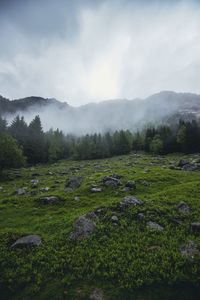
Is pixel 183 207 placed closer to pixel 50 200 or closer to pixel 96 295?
pixel 96 295

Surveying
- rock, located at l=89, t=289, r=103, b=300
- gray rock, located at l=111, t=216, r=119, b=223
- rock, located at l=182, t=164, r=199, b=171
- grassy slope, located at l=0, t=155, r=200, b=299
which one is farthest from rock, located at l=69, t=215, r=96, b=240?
rock, located at l=182, t=164, r=199, b=171

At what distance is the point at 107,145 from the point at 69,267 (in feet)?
314

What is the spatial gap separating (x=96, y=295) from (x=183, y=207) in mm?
12035

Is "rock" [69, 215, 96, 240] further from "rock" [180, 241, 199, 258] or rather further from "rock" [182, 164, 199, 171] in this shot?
"rock" [182, 164, 199, 171]

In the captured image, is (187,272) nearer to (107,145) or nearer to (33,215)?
(33,215)

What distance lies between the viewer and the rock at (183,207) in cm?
2017

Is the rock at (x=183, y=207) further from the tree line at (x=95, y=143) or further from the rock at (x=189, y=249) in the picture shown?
the tree line at (x=95, y=143)

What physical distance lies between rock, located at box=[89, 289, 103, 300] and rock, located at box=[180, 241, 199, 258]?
18.7ft

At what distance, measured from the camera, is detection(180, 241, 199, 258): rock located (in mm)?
14139

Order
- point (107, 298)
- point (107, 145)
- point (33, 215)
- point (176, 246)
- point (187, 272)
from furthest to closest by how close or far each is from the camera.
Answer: point (107, 145) < point (33, 215) < point (176, 246) < point (187, 272) < point (107, 298)

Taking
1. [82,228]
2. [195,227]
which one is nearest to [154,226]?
[195,227]

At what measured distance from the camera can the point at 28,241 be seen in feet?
53.5

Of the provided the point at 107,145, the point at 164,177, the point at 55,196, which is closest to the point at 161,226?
the point at 55,196

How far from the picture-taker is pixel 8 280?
13039 millimetres
